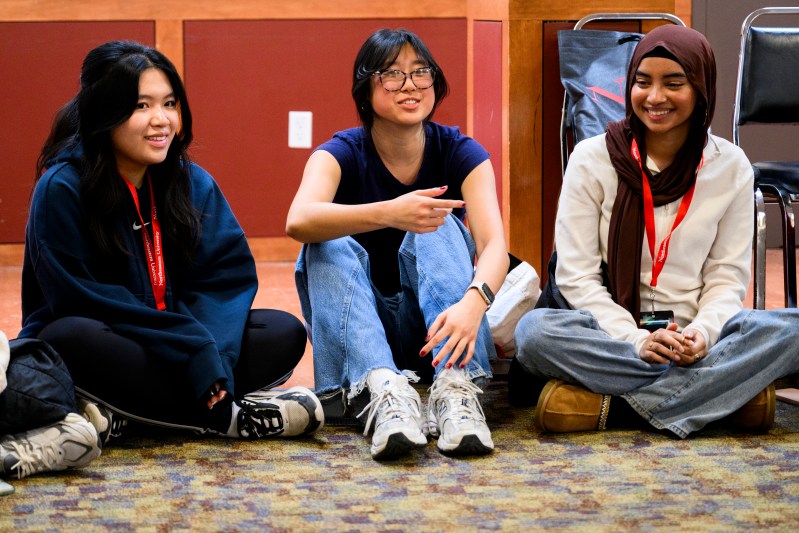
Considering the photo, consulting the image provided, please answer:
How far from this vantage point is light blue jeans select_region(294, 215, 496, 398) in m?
2.17

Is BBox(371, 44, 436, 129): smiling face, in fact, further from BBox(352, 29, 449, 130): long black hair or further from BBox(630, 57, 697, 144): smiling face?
BBox(630, 57, 697, 144): smiling face

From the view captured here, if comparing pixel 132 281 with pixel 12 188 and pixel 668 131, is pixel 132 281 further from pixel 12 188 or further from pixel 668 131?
pixel 12 188

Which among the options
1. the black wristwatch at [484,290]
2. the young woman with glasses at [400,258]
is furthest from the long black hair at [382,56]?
the black wristwatch at [484,290]

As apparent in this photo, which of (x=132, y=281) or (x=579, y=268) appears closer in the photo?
(x=132, y=281)

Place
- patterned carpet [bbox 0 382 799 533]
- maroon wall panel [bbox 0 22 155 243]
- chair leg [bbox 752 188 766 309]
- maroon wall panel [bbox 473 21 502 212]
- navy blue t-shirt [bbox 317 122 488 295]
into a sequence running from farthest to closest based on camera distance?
maroon wall panel [bbox 0 22 155 243], maroon wall panel [bbox 473 21 502 212], chair leg [bbox 752 188 766 309], navy blue t-shirt [bbox 317 122 488 295], patterned carpet [bbox 0 382 799 533]

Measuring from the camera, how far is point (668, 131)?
2.34m

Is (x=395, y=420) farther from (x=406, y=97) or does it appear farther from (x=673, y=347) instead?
(x=406, y=97)

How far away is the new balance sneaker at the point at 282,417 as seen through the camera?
213cm

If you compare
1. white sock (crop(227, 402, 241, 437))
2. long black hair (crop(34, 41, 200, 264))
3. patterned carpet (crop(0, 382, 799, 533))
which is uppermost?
long black hair (crop(34, 41, 200, 264))

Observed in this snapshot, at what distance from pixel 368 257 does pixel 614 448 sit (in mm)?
659

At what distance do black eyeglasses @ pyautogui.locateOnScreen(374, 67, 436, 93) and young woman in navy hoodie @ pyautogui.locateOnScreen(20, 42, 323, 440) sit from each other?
16.7 inches

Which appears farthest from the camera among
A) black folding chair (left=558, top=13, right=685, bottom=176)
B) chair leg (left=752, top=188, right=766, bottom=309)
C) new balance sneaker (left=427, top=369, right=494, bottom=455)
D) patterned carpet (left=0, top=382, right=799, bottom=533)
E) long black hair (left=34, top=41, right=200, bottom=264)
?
black folding chair (left=558, top=13, right=685, bottom=176)

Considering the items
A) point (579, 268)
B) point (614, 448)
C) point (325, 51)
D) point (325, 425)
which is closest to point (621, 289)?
point (579, 268)

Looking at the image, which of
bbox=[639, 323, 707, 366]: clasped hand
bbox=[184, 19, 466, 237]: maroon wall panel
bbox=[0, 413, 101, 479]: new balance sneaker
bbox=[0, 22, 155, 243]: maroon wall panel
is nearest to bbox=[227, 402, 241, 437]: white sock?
bbox=[0, 413, 101, 479]: new balance sneaker
